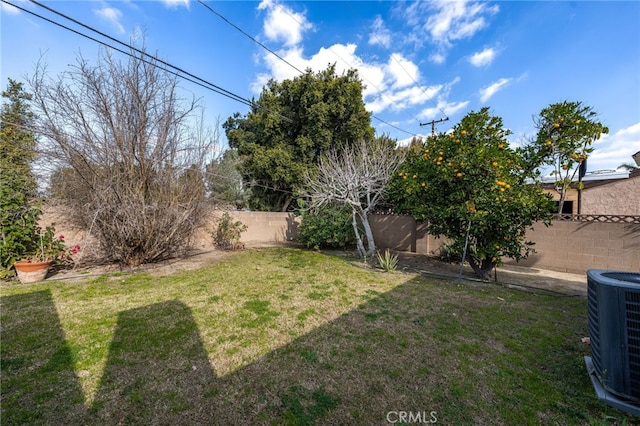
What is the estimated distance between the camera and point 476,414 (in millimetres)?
1913

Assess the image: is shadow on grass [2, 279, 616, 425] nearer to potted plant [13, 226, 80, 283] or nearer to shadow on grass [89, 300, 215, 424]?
shadow on grass [89, 300, 215, 424]

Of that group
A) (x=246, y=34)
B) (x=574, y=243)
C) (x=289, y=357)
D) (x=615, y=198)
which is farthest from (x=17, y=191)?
(x=615, y=198)

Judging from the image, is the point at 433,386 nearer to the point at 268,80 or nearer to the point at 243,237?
the point at 243,237

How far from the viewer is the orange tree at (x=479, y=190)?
4.77 metres

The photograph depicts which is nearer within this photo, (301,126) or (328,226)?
(328,226)

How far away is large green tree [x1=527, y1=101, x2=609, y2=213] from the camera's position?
4660mm

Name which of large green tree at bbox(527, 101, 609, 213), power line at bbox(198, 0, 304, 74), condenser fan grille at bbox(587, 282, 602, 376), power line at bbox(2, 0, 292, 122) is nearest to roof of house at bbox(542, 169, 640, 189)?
large green tree at bbox(527, 101, 609, 213)

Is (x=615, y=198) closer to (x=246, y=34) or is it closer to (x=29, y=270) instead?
(x=246, y=34)

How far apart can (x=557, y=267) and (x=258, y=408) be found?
7.95 m

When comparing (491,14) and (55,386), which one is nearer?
(55,386)

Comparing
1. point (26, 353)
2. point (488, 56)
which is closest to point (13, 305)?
point (26, 353)

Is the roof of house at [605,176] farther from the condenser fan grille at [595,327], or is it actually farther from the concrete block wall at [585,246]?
the condenser fan grille at [595,327]

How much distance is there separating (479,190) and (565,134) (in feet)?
6.04

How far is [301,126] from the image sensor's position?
1345 centimetres
